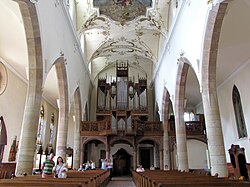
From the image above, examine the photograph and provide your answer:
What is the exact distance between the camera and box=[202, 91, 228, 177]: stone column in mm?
8219

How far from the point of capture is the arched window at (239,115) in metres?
13.5

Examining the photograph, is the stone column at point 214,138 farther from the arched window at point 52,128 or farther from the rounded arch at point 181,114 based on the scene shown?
the arched window at point 52,128

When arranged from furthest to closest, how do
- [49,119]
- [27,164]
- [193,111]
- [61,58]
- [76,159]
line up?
[193,111], [49,119], [76,159], [61,58], [27,164]

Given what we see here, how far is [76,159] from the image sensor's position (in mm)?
16641

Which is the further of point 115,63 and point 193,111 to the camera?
point 115,63

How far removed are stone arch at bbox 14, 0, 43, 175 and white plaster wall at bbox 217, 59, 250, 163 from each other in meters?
10.9

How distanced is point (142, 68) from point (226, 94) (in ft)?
36.2

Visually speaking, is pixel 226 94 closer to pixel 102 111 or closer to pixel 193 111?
pixel 193 111

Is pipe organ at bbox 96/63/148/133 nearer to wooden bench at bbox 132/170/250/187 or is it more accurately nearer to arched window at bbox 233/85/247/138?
arched window at bbox 233/85/247/138

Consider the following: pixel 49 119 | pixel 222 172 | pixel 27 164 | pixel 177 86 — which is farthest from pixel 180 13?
pixel 49 119

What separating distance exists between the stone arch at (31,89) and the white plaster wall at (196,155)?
15.7 m

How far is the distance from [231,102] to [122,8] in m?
9.90

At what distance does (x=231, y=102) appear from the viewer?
49.0 ft

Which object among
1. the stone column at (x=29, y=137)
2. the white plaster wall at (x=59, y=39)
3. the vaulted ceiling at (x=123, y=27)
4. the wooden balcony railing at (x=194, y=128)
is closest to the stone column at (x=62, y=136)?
Answer: the white plaster wall at (x=59, y=39)
